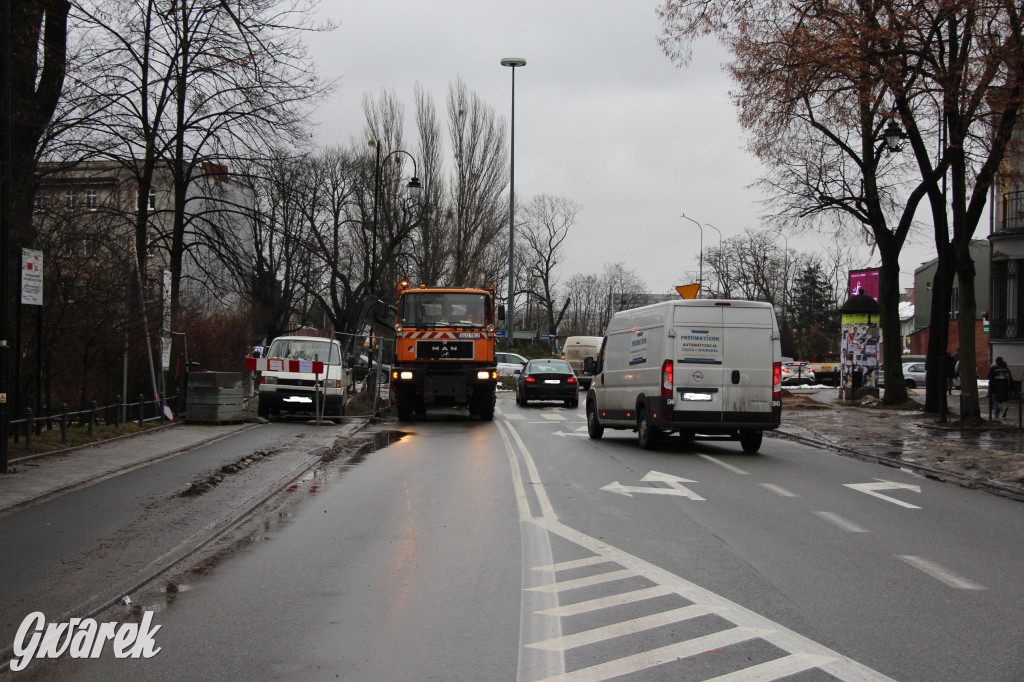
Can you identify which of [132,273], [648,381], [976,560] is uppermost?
[132,273]

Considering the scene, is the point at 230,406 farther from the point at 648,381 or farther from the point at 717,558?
the point at 717,558

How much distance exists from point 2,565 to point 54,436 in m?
8.57

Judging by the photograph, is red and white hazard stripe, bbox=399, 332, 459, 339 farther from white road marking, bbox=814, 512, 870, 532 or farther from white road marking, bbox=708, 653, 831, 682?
white road marking, bbox=708, 653, 831, 682

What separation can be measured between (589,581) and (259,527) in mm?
3559

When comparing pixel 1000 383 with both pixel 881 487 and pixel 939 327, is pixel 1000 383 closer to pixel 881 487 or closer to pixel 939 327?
pixel 939 327

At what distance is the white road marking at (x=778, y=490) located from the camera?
1109 cm

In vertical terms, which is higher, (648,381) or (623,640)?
(648,381)

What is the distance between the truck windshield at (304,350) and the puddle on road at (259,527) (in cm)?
760

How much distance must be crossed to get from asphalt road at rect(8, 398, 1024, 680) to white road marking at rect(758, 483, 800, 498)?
0.04 meters

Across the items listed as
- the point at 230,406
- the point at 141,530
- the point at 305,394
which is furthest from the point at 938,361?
the point at 141,530

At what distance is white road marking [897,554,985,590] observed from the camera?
21.8 feet

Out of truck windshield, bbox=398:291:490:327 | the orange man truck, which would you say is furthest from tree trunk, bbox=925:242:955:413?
truck windshield, bbox=398:291:490:327

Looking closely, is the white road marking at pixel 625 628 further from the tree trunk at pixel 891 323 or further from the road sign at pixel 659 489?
the tree trunk at pixel 891 323

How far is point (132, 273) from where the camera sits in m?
16.5
